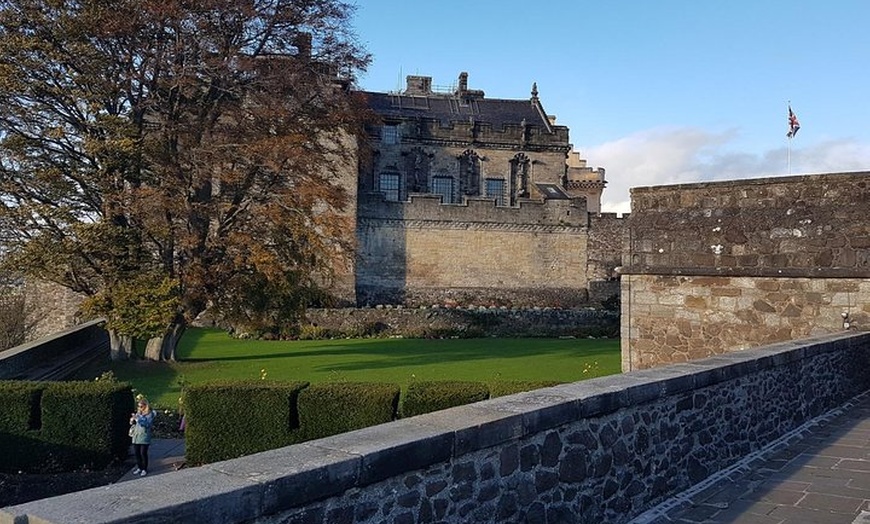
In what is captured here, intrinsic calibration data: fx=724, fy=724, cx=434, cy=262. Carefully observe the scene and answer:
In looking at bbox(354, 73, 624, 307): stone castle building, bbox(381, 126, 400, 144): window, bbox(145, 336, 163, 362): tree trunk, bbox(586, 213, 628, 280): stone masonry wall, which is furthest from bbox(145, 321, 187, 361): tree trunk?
bbox(381, 126, 400, 144): window

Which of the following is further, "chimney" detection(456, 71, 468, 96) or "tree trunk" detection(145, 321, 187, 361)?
"chimney" detection(456, 71, 468, 96)

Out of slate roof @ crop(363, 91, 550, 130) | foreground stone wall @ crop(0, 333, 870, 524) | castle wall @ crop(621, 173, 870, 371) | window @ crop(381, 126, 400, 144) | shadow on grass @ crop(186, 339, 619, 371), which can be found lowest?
shadow on grass @ crop(186, 339, 619, 371)

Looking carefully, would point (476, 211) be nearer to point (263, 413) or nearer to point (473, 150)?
point (473, 150)

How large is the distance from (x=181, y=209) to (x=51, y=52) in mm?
4952

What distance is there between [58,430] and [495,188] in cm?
3625

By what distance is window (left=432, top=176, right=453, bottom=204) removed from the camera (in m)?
44.5

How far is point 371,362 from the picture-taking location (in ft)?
70.0

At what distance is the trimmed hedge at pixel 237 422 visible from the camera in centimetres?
1076

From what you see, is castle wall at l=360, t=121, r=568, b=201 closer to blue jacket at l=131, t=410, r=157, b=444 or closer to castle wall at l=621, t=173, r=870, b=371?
castle wall at l=621, t=173, r=870, b=371

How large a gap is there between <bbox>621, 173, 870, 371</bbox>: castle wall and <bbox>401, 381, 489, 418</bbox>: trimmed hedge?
13.1 feet

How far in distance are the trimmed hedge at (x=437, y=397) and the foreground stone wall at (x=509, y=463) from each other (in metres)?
3.95

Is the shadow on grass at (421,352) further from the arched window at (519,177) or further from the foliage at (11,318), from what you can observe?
the arched window at (519,177)

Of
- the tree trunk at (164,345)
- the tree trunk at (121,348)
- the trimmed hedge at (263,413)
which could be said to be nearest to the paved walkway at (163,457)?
the trimmed hedge at (263,413)

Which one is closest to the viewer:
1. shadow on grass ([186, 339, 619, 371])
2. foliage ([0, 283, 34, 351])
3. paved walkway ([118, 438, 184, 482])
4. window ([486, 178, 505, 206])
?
paved walkway ([118, 438, 184, 482])
